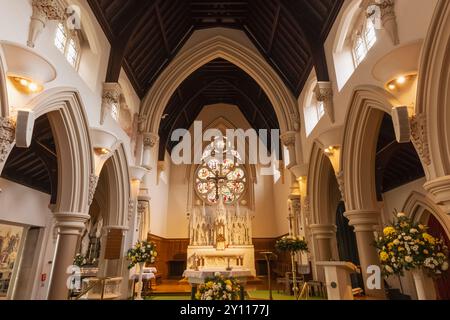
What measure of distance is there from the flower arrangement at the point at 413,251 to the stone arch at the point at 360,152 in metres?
2.14

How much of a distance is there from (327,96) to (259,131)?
7401 millimetres

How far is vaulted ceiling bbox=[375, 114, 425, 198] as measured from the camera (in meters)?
6.80

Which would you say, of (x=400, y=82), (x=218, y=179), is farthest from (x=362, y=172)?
(x=218, y=179)

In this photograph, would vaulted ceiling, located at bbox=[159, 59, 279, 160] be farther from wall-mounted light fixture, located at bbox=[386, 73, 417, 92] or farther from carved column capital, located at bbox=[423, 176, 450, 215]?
carved column capital, located at bbox=[423, 176, 450, 215]

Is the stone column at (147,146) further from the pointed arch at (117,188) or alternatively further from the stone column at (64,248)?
the stone column at (64,248)

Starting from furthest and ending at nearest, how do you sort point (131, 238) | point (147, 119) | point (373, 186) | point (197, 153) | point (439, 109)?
point (197, 153) → point (147, 119) → point (131, 238) → point (373, 186) → point (439, 109)

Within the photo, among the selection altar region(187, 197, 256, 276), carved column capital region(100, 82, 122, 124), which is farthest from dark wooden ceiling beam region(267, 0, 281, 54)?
altar region(187, 197, 256, 276)

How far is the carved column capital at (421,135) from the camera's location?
358 centimetres

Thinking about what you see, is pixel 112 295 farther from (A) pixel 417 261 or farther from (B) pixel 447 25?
(B) pixel 447 25

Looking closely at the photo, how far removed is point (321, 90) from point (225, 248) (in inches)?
278

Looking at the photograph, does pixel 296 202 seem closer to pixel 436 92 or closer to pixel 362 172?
pixel 362 172

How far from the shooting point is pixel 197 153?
15359 millimetres
